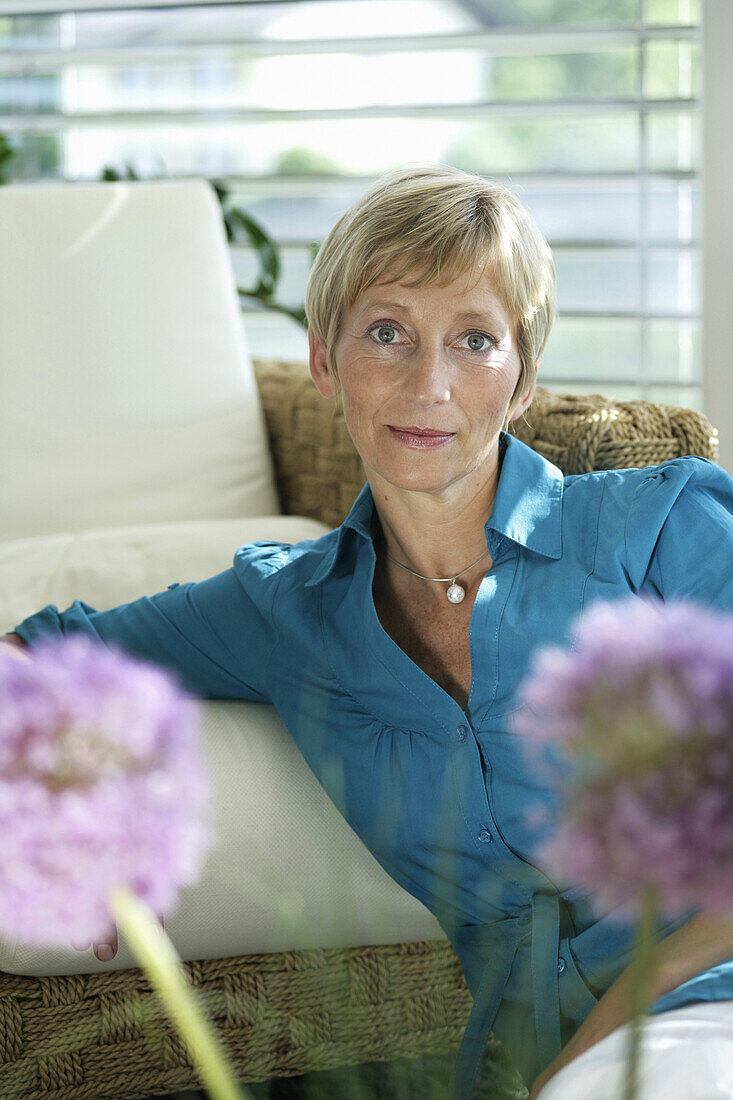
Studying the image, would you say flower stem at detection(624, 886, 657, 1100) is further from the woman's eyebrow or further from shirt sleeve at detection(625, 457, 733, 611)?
the woman's eyebrow

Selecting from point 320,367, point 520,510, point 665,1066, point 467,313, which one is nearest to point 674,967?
point 665,1066

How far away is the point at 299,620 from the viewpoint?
1052 millimetres

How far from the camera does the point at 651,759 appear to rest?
0.19 metres

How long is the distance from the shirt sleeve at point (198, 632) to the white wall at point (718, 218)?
5.21 ft

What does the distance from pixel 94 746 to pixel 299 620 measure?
2.80 ft

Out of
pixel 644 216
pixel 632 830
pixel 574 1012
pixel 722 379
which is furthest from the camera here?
pixel 644 216

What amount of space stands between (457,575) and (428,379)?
0.71 feet

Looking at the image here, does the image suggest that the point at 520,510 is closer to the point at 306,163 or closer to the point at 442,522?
the point at 442,522

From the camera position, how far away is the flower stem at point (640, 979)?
0.20m

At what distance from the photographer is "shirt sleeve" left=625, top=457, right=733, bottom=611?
88 centimetres

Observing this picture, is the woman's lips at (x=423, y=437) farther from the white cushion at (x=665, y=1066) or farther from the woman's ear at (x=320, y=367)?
the white cushion at (x=665, y=1066)

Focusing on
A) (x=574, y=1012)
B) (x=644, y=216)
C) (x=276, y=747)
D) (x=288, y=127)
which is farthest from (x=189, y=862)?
(x=288, y=127)

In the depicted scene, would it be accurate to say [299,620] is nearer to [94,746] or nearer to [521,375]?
[521,375]

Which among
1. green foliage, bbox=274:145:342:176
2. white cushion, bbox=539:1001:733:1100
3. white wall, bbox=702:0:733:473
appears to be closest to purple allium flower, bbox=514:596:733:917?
white cushion, bbox=539:1001:733:1100
